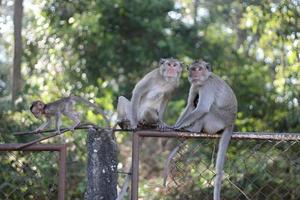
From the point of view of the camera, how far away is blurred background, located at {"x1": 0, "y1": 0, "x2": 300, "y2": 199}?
29.6ft

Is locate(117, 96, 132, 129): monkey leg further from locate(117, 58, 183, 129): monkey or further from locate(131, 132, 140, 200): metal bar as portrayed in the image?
locate(131, 132, 140, 200): metal bar

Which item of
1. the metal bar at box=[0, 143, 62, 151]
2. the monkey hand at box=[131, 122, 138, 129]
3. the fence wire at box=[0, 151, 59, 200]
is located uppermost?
the metal bar at box=[0, 143, 62, 151]

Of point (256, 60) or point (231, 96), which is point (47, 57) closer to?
point (256, 60)

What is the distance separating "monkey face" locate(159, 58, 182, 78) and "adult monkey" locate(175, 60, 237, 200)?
0.73 ft

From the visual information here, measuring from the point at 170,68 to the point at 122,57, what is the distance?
18.5 ft

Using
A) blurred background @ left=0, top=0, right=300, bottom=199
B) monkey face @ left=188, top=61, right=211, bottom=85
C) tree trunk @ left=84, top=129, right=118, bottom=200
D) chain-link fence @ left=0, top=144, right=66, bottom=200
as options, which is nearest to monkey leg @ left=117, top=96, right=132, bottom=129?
monkey face @ left=188, top=61, right=211, bottom=85

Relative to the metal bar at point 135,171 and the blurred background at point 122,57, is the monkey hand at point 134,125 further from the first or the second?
the blurred background at point 122,57

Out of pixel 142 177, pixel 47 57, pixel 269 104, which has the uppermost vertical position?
pixel 47 57

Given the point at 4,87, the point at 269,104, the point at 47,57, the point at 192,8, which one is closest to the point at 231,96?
the point at 4,87

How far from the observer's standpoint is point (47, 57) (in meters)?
10.6

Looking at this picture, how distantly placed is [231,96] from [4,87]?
4.23m

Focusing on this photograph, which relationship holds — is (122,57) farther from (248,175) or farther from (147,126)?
(147,126)

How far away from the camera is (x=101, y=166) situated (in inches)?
152

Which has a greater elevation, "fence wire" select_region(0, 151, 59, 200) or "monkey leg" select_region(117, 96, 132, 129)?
"monkey leg" select_region(117, 96, 132, 129)
